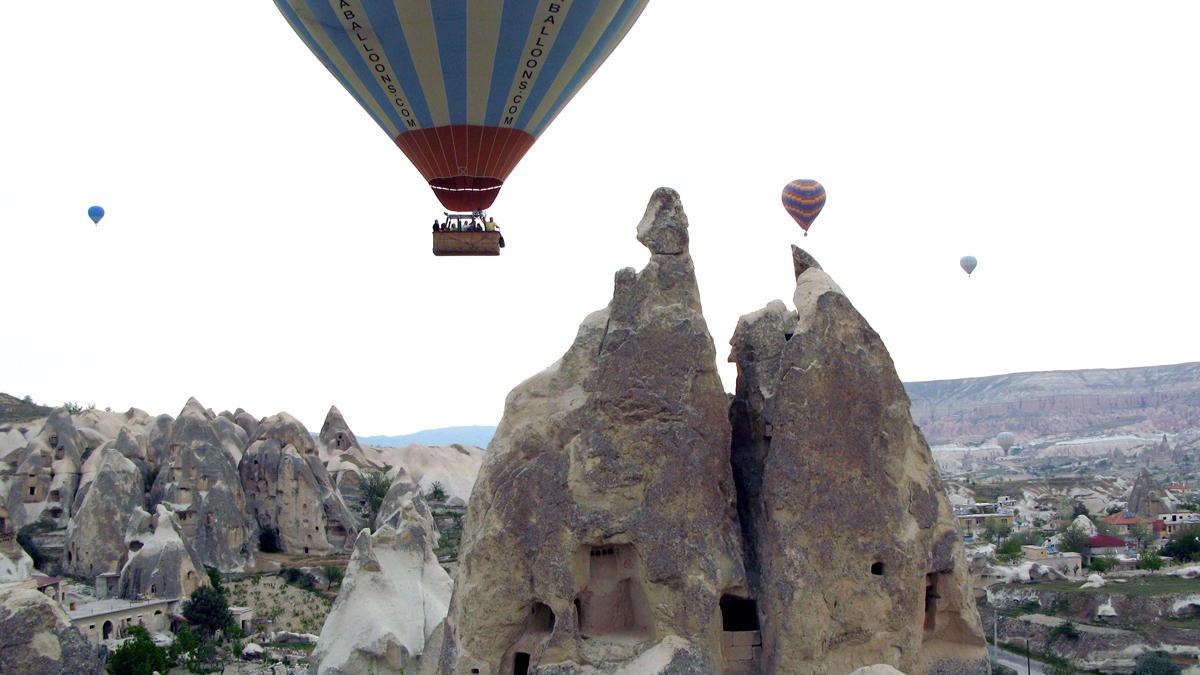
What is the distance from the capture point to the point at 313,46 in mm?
17391

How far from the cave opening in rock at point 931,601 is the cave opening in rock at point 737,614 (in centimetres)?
186

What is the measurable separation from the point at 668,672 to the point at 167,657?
15.2 metres

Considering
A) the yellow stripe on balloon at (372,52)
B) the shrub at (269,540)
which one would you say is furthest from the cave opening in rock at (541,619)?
the shrub at (269,540)

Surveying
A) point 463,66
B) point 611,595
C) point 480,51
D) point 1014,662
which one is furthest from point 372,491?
point 611,595

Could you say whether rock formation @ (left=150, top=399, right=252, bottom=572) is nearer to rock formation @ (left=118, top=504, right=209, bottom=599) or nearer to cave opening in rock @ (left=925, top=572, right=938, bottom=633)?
rock formation @ (left=118, top=504, right=209, bottom=599)

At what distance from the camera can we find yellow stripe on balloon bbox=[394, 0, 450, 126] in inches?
627

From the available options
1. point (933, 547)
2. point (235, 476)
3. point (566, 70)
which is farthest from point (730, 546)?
point (235, 476)

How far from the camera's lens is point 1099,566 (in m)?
40.5

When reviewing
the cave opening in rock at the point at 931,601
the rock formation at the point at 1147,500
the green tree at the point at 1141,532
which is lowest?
the green tree at the point at 1141,532

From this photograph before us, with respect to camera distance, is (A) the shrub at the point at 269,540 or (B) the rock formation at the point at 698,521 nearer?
(B) the rock formation at the point at 698,521

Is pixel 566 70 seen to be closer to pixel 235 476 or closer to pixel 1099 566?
pixel 235 476

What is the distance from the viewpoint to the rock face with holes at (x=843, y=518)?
35.1 ft

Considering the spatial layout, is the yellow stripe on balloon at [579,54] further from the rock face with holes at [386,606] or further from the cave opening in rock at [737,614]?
the cave opening in rock at [737,614]

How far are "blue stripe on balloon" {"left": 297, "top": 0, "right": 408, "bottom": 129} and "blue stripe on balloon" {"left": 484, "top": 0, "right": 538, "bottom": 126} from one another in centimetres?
160
